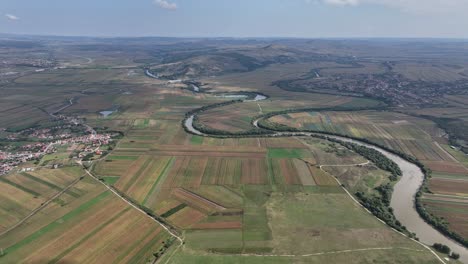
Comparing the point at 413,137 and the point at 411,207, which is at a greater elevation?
the point at 413,137

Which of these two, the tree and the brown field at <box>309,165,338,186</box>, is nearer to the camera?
the tree

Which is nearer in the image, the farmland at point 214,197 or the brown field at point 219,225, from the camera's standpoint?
the farmland at point 214,197

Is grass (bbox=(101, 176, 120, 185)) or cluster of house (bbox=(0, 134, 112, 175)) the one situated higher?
cluster of house (bbox=(0, 134, 112, 175))

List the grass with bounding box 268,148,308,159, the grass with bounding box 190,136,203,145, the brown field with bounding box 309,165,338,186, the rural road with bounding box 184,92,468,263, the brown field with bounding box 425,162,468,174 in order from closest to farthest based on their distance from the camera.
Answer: the rural road with bounding box 184,92,468,263, the brown field with bounding box 309,165,338,186, the brown field with bounding box 425,162,468,174, the grass with bounding box 268,148,308,159, the grass with bounding box 190,136,203,145

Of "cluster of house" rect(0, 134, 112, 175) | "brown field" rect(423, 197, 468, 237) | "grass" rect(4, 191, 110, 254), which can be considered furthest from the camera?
"cluster of house" rect(0, 134, 112, 175)

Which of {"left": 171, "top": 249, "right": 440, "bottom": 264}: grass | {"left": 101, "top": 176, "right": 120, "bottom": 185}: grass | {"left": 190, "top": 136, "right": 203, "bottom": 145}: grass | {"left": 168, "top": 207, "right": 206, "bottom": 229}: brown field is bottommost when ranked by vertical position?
{"left": 171, "top": 249, "right": 440, "bottom": 264}: grass

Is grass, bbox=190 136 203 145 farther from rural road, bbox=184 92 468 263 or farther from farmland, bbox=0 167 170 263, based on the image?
rural road, bbox=184 92 468 263

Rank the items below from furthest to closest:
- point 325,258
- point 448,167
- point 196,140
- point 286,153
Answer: point 196,140 → point 286,153 → point 448,167 → point 325,258

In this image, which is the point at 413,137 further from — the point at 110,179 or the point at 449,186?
the point at 110,179

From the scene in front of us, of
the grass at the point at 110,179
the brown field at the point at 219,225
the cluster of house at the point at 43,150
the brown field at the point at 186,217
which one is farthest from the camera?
the cluster of house at the point at 43,150

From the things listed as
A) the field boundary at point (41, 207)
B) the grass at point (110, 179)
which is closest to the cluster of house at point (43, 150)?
the grass at point (110, 179)

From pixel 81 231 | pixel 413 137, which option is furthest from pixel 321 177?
pixel 81 231

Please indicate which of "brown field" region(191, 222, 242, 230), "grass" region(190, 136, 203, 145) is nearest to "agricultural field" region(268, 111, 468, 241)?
"grass" region(190, 136, 203, 145)

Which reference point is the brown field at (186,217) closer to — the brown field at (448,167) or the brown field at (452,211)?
the brown field at (452,211)
